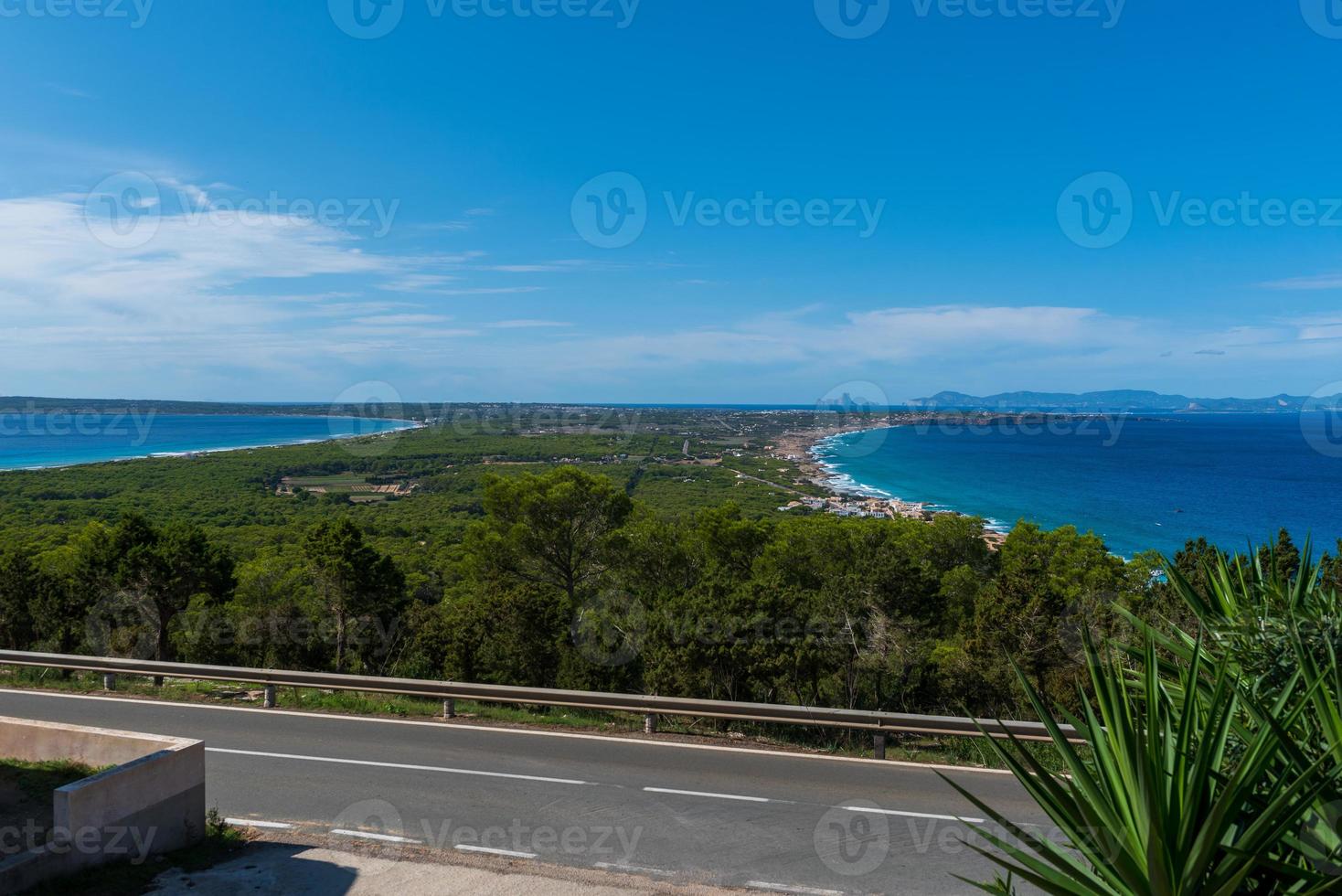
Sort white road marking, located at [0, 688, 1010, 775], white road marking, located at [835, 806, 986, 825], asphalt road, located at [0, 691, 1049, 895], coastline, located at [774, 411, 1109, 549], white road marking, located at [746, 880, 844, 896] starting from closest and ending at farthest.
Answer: white road marking, located at [746, 880, 844, 896] → asphalt road, located at [0, 691, 1049, 895] → white road marking, located at [835, 806, 986, 825] → white road marking, located at [0, 688, 1010, 775] → coastline, located at [774, 411, 1109, 549]

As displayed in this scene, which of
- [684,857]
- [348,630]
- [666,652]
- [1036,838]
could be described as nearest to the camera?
[1036,838]

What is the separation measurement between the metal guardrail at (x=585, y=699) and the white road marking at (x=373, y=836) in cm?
388

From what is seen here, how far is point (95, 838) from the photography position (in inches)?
260

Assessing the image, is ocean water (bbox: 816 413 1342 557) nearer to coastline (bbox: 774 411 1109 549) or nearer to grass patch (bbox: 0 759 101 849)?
coastline (bbox: 774 411 1109 549)

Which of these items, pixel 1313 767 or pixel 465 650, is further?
pixel 465 650

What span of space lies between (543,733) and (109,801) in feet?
19.0

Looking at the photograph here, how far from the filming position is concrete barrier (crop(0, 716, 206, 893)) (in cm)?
630

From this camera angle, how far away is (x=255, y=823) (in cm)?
828

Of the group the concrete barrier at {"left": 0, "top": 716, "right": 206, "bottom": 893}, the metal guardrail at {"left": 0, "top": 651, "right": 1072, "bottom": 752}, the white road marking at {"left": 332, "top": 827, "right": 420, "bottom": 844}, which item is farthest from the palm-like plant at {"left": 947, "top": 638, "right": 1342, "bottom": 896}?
the concrete barrier at {"left": 0, "top": 716, "right": 206, "bottom": 893}

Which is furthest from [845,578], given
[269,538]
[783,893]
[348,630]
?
[269,538]

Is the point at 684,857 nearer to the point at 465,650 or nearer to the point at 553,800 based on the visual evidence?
the point at 553,800

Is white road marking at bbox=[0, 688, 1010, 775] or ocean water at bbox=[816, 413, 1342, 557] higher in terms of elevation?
white road marking at bbox=[0, 688, 1010, 775]

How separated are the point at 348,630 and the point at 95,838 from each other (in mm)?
18905

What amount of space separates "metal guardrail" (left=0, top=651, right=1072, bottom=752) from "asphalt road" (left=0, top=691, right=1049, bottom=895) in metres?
0.50
